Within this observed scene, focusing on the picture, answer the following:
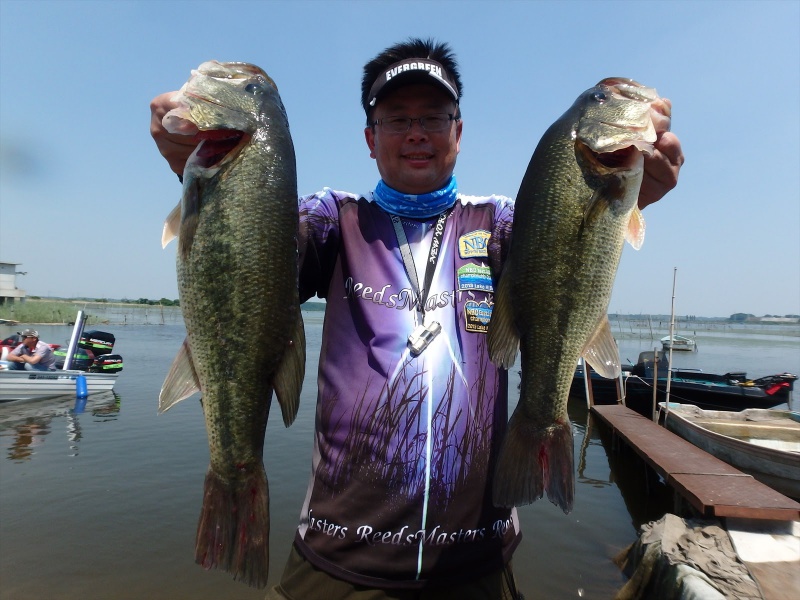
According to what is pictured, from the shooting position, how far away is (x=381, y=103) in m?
2.72

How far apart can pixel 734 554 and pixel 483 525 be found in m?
5.07

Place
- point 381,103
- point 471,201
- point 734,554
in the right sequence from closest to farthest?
point 381,103
point 471,201
point 734,554

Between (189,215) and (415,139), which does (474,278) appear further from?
(189,215)

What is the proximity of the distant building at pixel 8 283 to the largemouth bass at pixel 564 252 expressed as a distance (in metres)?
72.7

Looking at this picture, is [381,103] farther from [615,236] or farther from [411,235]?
[615,236]

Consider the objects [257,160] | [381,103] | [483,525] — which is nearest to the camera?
[257,160]

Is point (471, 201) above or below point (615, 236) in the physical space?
above

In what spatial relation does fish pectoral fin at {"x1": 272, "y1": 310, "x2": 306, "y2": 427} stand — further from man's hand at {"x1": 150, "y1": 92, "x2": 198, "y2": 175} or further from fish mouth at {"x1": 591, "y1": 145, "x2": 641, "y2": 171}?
fish mouth at {"x1": 591, "y1": 145, "x2": 641, "y2": 171}

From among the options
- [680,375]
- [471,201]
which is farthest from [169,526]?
[680,375]

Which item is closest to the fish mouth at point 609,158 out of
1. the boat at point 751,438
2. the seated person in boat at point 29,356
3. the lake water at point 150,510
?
the lake water at point 150,510

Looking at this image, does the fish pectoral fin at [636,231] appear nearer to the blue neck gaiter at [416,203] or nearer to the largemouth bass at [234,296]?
the blue neck gaiter at [416,203]

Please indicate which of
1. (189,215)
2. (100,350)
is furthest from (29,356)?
(189,215)

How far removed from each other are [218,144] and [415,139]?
0.99 m

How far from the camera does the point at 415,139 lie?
2.68 meters
